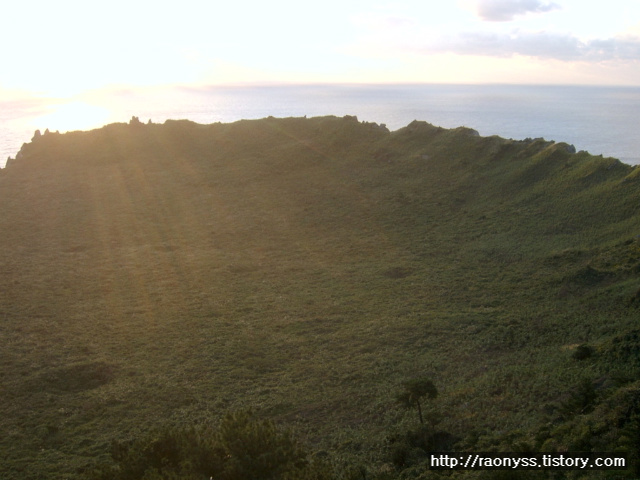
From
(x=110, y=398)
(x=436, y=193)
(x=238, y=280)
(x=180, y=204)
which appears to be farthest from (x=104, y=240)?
(x=436, y=193)

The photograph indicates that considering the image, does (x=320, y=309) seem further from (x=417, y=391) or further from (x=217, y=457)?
(x=217, y=457)

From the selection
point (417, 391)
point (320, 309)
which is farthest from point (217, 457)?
point (320, 309)

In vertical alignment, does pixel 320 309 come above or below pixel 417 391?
below

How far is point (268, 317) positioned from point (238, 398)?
23.0ft

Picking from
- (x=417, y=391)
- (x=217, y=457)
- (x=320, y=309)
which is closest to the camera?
(x=217, y=457)

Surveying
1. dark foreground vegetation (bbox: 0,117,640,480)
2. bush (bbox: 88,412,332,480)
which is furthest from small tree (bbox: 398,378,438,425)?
bush (bbox: 88,412,332,480)

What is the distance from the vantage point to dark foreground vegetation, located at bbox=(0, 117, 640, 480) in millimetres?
15125

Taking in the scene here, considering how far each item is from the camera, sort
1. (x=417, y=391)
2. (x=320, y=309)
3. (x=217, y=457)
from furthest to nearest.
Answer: (x=320, y=309)
(x=417, y=391)
(x=217, y=457)

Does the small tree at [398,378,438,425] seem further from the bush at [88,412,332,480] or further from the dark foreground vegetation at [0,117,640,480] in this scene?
the bush at [88,412,332,480]

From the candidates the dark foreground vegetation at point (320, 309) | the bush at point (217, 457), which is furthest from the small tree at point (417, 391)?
the bush at point (217, 457)

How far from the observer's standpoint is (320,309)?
89.2 feet

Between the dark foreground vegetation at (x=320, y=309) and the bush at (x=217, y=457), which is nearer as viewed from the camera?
the bush at (x=217, y=457)

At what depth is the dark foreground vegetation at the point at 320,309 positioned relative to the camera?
49.6 feet

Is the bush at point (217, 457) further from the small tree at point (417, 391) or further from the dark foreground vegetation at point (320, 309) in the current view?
the small tree at point (417, 391)
